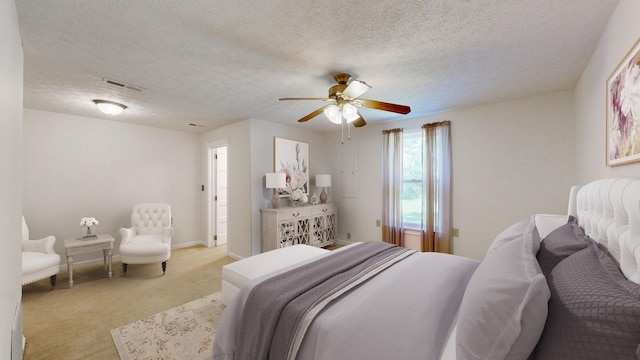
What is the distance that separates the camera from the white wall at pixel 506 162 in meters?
3.12

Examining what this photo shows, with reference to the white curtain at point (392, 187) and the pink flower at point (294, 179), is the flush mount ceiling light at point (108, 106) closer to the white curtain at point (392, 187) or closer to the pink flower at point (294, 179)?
the pink flower at point (294, 179)

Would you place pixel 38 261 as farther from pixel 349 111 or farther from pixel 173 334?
pixel 349 111

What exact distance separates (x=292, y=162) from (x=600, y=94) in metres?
3.96

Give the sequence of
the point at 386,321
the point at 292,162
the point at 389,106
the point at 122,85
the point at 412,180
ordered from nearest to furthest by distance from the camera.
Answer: the point at 386,321 → the point at 389,106 → the point at 122,85 → the point at 412,180 → the point at 292,162

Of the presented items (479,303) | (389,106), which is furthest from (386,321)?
(389,106)

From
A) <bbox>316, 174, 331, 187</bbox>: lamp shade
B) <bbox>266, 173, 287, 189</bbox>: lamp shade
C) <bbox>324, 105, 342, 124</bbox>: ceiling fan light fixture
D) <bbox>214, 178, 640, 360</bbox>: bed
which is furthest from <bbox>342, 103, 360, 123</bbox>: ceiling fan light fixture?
<bbox>316, 174, 331, 187</bbox>: lamp shade

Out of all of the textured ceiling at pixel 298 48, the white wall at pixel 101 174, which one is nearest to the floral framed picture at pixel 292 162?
the textured ceiling at pixel 298 48

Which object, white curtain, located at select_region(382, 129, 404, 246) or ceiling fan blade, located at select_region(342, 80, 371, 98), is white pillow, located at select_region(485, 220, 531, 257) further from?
white curtain, located at select_region(382, 129, 404, 246)

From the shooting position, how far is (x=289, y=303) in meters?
1.41

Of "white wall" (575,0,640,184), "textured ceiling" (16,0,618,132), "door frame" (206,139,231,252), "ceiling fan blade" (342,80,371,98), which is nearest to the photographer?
A: "white wall" (575,0,640,184)

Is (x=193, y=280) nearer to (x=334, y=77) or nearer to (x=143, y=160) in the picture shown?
(x=143, y=160)

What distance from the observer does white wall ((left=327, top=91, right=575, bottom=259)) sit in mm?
3117

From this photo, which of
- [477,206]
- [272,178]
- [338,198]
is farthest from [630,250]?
[338,198]

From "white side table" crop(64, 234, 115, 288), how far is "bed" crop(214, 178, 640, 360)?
2987 mm
